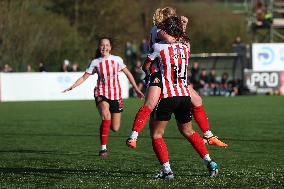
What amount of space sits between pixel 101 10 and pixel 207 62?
17626 mm

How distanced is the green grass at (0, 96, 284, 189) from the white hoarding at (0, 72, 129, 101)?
513 inches

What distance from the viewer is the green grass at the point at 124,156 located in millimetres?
10508

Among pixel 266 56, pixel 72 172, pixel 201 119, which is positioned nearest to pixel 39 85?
pixel 266 56

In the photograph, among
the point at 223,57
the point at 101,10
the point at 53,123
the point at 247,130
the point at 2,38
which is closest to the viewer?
the point at 247,130

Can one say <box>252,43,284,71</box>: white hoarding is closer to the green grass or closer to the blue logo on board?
the blue logo on board

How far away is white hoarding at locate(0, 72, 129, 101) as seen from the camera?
3778 centimetres

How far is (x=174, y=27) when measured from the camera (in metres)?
10.5

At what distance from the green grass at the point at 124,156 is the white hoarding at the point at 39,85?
42.7ft

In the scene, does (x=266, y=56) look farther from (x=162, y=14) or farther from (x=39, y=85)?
(x=162, y=14)

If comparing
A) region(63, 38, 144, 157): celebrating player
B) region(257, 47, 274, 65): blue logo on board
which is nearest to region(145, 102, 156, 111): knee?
region(63, 38, 144, 157): celebrating player

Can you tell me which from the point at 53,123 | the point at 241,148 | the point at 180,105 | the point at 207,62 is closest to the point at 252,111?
the point at 53,123

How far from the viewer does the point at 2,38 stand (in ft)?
162

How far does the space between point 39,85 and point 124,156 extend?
80.9 feet

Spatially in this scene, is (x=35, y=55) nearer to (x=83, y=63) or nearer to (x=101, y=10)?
(x=83, y=63)
